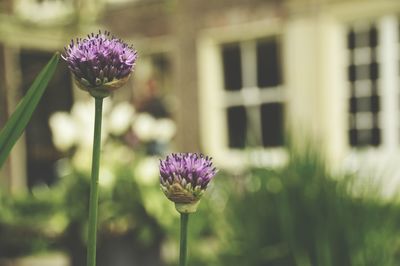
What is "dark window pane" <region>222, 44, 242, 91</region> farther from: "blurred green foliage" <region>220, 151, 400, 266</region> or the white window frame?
"blurred green foliage" <region>220, 151, 400, 266</region>

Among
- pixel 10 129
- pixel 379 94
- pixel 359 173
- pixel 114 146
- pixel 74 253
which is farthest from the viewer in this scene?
pixel 379 94

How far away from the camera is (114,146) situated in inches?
108

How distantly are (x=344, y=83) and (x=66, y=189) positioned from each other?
16.5 ft

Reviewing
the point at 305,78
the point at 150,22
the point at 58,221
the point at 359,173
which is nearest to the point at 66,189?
the point at 58,221

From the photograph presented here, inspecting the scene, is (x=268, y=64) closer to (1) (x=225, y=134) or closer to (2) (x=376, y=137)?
(1) (x=225, y=134)

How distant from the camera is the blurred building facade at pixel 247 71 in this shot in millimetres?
6617

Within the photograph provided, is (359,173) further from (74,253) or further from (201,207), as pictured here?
(74,253)

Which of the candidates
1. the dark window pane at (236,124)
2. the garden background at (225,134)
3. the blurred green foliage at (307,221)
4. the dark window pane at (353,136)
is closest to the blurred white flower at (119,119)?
the garden background at (225,134)

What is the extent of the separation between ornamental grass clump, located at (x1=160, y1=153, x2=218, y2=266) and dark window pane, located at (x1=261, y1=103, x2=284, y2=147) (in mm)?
7128

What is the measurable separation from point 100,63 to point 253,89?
7401mm

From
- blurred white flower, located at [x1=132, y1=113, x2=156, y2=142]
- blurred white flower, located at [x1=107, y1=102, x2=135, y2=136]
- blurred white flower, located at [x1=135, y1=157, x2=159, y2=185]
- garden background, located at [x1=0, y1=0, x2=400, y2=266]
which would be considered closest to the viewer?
garden background, located at [x1=0, y1=0, x2=400, y2=266]

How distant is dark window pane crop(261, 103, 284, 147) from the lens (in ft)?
24.7

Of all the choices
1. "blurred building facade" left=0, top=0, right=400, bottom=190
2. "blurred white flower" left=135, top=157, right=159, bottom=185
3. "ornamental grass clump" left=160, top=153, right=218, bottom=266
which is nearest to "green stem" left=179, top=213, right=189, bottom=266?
"ornamental grass clump" left=160, top=153, right=218, bottom=266

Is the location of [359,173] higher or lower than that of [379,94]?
lower
